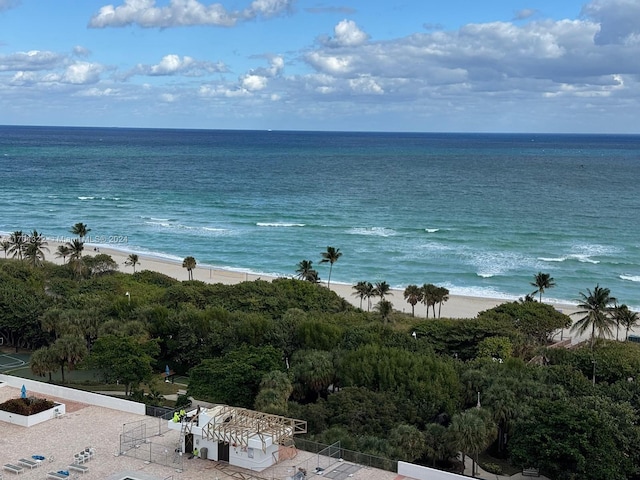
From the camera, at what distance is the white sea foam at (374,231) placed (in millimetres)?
115438

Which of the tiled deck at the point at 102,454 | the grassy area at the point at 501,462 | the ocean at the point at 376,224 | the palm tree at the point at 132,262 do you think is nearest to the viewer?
the tiled deck at the point at 102,454

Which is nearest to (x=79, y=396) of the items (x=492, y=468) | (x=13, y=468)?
(x=13, y=468)

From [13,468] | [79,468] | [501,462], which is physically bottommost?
[501,462]

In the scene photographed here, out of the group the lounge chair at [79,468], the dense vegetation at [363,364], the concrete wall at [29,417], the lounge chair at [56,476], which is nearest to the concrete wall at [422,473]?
the dense vegetation at [363,364]

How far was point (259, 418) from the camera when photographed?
94.7 feet

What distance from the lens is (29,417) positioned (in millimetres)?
32219

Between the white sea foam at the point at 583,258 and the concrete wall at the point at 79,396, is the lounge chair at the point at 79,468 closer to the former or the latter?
the concrete wall at the point at 79,396

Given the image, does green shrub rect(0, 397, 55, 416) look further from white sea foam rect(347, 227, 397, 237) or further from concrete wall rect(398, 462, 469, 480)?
white sea foam rect(347, 227, 397, 237)

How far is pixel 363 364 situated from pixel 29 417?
18984 millimetres

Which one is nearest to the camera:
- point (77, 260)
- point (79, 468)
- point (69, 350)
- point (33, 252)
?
point (79, 468)

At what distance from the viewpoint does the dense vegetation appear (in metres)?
36.0

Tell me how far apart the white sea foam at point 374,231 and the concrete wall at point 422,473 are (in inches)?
3428

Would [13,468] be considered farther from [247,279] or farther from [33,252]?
[247,279]

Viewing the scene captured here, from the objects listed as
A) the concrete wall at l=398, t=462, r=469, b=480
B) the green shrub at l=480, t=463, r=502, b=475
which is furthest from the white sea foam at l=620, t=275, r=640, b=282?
the concrete wall at l=398, t=462, r=469, b=480
